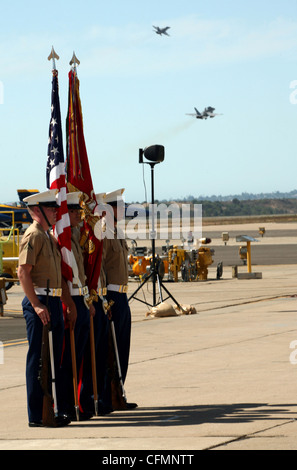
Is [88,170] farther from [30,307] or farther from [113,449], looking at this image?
[113,449]

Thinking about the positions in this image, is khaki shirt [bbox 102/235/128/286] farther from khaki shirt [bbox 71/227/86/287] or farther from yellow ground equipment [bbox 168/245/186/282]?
yellow ground equipment [bbox 168/245/186/282]

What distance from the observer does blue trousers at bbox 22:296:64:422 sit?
8.45 m

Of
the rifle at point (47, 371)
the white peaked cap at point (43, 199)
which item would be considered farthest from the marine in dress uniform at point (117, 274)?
the rifle at point (47, 371)

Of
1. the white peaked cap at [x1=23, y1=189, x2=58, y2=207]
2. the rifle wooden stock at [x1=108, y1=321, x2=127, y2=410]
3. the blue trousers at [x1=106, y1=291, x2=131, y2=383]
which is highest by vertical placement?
the white peaked cap at [x1=23, y1=189, x2=58, y2=207]

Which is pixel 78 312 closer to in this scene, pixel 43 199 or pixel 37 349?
pixel 37 349

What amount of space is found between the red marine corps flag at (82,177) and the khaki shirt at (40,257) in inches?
21.5

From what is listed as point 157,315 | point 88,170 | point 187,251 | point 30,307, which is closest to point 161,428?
point 30,307

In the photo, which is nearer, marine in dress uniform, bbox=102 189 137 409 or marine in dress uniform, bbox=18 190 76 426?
marine in dress uniform, bbox=18 190 76 426

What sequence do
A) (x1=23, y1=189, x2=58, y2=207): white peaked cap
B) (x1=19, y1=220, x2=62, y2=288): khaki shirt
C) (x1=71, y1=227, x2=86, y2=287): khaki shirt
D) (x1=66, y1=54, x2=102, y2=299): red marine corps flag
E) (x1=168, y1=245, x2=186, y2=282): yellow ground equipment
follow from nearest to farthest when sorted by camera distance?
1. (x1=19, y1=220, x2=62, y2=288): khaki shirt
2. (x1=23, y1=189, x2=58, y2=207): white peaked cap
3. (x1=71, y1=227, x2=86, y2=287): khaki shirt
4. (x1=66, y1=54, x2=102, y2=299): red marine corps flag
5. (x1=168, y1=245, x2=186, y2=282): yellow ground equipment

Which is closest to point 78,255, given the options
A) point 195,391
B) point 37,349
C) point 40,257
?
point 40,257

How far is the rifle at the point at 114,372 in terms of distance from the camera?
30.0 feet

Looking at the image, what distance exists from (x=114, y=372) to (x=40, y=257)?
1439 millimetres

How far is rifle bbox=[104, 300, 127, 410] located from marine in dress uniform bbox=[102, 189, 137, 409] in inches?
4.1

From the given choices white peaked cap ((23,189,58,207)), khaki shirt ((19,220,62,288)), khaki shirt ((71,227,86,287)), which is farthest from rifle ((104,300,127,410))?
white peaked cap ((23,189,58,207))
